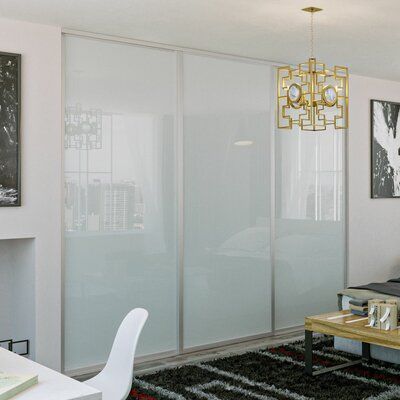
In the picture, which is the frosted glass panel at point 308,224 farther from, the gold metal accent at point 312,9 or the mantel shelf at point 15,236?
the mantel shelf at point 15,236

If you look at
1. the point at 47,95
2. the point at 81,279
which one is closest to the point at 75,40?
the point at 47,95

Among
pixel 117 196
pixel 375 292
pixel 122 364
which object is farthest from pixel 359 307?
pixel 122 364

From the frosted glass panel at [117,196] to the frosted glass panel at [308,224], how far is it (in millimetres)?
1195

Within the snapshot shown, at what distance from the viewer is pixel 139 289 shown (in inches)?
199

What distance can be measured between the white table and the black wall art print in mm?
2011

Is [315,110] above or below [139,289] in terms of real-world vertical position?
above

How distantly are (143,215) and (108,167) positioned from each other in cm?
49

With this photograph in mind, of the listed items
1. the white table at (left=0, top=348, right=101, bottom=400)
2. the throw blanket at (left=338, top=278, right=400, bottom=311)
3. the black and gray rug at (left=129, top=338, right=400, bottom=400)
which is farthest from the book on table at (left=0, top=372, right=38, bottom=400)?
the throw blanket at (left=338, top=278, right=400, bottom=311)

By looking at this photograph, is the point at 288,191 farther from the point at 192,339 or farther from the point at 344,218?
the point at 192,339

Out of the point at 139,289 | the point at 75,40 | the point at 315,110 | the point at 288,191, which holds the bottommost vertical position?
the point at 139,289

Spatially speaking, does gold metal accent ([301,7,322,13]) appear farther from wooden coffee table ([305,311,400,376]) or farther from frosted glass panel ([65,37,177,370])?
wooden coffee table ([305,311,400,376])

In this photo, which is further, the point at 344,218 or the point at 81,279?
the point at 344,218

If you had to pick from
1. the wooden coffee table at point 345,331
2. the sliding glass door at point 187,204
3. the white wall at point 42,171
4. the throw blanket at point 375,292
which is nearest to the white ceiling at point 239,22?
the white wall at point 42,171

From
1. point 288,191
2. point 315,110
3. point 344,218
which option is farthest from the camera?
point 344,218
